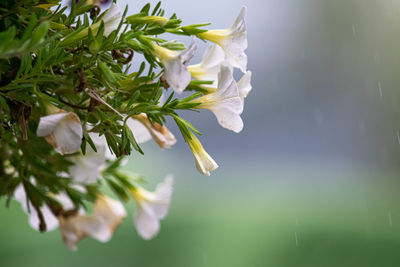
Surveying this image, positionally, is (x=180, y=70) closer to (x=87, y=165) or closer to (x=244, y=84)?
(x=244, y=84)

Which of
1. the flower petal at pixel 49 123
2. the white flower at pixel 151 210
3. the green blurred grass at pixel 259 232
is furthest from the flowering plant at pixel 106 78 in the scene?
the green blurred grass at pixel 259 232

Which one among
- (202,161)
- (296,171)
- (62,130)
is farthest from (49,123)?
(296,171)

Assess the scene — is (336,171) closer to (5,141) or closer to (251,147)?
(251,147)

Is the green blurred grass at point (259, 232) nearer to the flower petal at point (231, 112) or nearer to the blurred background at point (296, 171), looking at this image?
the blurred background at point (296, 171)

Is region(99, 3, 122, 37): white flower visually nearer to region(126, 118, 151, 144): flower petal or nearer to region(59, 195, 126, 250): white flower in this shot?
region(126, 118, 151, 144): flower petal

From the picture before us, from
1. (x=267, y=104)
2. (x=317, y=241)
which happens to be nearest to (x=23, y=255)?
(x=317, y=241)

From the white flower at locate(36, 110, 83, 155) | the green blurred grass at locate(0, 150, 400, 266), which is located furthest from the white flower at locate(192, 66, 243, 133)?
the green blurred grass at locate(0, 150, 400, 266)
